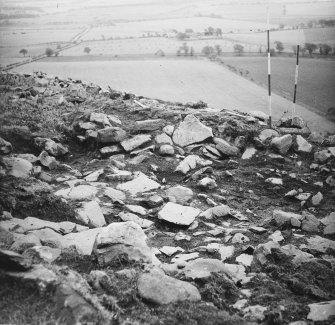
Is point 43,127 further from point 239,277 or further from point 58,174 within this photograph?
point 239,277

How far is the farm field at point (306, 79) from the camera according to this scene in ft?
96.8

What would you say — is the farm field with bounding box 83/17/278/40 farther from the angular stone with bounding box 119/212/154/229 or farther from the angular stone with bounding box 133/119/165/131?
the angular stone with bounding box 119/212/154/229

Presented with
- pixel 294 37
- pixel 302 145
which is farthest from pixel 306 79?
pixel 302 145

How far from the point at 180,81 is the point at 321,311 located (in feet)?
112

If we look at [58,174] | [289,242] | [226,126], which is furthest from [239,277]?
[226,126]

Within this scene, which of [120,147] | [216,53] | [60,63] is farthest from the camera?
[216,53]

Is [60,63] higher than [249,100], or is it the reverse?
[60,63]

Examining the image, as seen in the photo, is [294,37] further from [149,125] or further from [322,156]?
[149,125]

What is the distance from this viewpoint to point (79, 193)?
716cm

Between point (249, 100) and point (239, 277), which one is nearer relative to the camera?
point (239, 277)

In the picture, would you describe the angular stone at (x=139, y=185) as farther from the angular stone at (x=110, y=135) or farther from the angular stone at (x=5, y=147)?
the angular stone at (x=5, y=147)

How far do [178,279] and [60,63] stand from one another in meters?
45.2

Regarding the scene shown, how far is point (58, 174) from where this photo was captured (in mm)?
8031

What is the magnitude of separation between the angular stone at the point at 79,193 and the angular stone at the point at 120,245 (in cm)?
210
